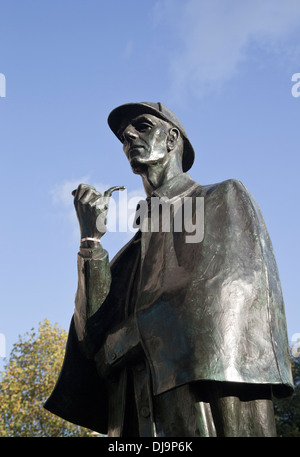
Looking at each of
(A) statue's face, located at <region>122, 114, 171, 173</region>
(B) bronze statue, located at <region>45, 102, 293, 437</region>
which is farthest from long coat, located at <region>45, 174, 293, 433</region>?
(A) statue's face, located at <region>122, 114, 171, 173</region>

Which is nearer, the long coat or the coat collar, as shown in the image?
the long coat

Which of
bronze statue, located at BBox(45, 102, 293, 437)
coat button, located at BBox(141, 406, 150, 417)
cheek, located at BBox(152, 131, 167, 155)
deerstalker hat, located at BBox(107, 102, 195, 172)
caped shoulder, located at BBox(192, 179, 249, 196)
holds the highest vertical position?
deerstalker hat, located at BBox(107, 102, 195, 172)

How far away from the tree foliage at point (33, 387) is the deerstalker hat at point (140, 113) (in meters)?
16.1

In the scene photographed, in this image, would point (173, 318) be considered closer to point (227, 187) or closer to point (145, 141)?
point (227, 187)

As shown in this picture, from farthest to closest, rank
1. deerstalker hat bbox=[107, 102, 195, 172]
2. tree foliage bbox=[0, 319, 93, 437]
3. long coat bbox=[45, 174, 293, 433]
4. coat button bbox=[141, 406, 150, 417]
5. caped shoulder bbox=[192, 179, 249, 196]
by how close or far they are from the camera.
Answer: tree foliage bbox=[0, 319, 93, 437], deerstalker hat bbox=[107, 102, 195, 172], caped shoulder bbox=[192, 179, 249, 196], coat button bbox=[141, 406, 150, 417], long coat bbox=[45, 174, 293, 433]

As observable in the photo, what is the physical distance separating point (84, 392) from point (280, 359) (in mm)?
1596

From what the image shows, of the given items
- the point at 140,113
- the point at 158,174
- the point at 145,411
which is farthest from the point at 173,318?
the point at 140,113

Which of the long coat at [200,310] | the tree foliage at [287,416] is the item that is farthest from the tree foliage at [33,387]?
the long coat at [200,310]

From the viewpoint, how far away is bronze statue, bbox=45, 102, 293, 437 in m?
3.71

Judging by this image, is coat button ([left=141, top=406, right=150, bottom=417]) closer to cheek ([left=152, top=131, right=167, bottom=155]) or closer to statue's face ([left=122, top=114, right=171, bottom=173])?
statue's face ([left=122, top=114, right=171, bottom=173])

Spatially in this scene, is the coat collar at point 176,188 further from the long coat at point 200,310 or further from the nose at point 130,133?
the nose at point 130,133
